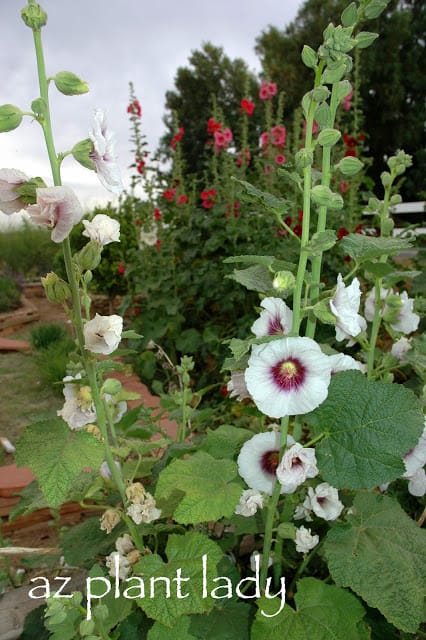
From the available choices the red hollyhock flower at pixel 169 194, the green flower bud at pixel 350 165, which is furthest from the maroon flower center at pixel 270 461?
the red hollyhock flower at pixel 169 194

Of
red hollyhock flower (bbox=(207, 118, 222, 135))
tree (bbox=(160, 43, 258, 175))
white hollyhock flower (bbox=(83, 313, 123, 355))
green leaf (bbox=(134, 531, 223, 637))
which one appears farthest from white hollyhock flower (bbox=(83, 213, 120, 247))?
tree (bbox=(160, 43, 258, 175))

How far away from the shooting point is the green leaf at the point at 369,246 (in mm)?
812

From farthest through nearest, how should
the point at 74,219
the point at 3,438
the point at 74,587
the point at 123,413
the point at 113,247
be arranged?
the point at 113,247
the point at 3,438
the point at 74,587
the point at 123,413
the point at 74,219

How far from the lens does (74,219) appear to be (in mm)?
730

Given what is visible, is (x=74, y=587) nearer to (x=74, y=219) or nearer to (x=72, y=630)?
(x=72, y=630)

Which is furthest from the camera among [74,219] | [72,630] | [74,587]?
[74,587]

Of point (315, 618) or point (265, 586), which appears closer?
point (315, 618)

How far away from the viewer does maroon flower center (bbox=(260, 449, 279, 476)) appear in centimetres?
89

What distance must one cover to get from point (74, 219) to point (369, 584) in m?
0.62

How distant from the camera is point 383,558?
32.6 inches

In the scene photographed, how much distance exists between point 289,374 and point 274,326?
89 millimetres

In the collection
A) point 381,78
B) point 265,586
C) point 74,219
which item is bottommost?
point 265,586

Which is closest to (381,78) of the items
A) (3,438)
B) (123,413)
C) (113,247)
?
(113,247)

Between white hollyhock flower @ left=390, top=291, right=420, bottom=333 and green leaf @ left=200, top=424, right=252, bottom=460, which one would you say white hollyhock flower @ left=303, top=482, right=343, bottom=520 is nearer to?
green leaf @ left=200, top=424, right=252, bottom=460
